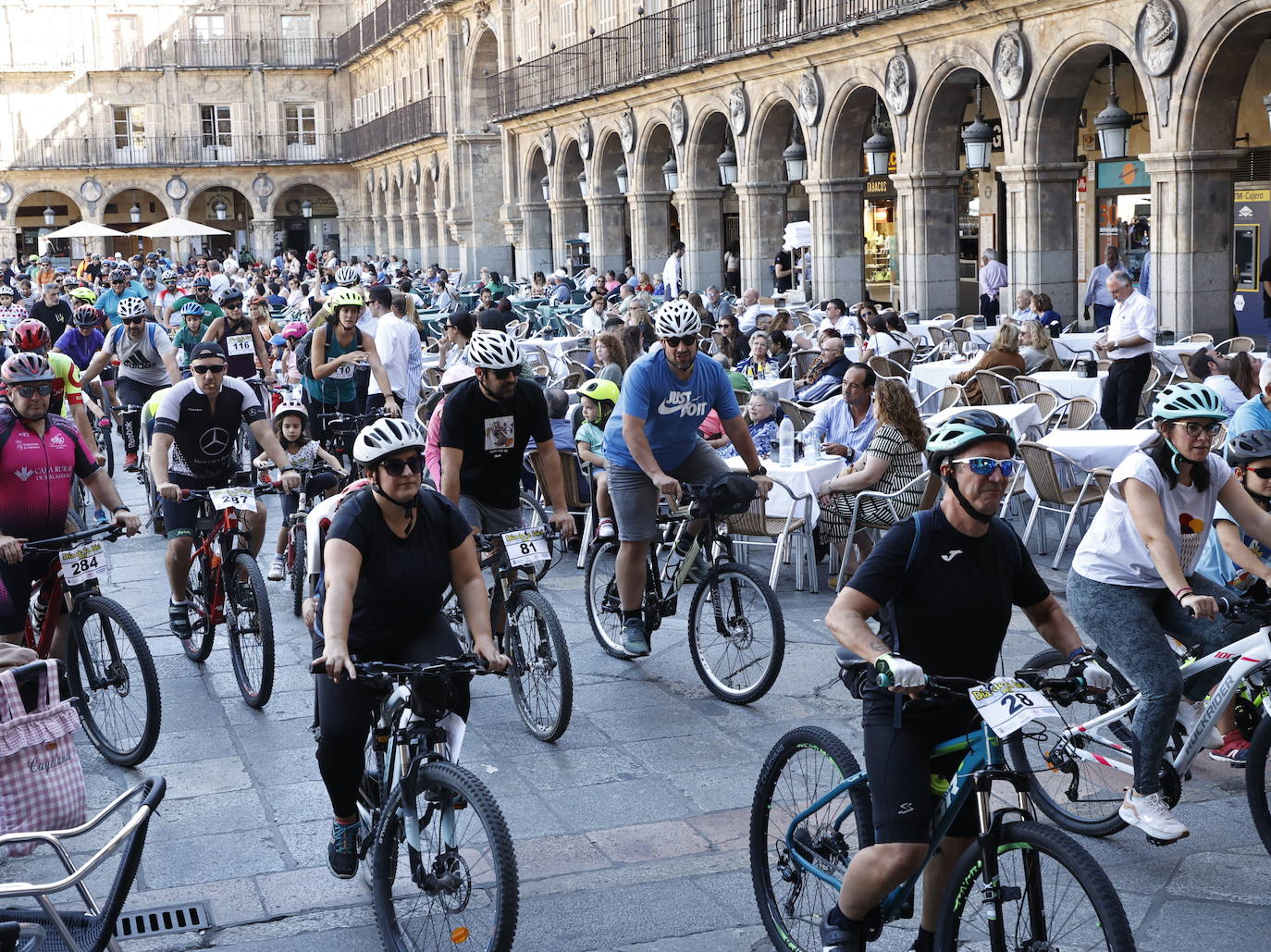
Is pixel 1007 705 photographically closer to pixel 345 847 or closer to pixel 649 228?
pixel 345 847

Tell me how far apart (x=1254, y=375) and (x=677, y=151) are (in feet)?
66.2

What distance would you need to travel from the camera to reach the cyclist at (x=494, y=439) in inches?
258

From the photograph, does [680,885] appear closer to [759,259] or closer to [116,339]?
[116,339]

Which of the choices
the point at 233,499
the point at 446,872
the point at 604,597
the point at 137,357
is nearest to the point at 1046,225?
the point at 137,357

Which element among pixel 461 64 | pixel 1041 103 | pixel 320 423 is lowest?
pixel 320 423

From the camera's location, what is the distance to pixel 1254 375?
869 centimetres

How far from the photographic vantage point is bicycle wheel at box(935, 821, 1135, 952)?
3.26 meters

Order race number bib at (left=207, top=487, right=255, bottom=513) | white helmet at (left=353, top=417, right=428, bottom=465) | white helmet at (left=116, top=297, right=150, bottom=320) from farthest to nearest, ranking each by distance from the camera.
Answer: white helmet at (left=116, top=297, right=150, bottom=320), race number bib at (left=207, top=487, right=255, bottom=513), white helmet at (left=353, top=417, right=428, bottom=465)

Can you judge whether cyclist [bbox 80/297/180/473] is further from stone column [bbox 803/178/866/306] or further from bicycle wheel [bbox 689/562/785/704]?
stone column [bbox 803/178/866/306]

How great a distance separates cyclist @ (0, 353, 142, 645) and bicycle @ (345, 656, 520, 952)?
2.41m

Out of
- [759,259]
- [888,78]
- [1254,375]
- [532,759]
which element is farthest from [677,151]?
[532,759]

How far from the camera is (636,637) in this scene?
24.1 feet

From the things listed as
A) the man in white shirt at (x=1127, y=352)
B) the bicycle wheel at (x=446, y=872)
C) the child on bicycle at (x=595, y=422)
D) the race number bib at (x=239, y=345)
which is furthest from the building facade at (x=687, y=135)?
the bicycle wheel at (x=446, y=872)

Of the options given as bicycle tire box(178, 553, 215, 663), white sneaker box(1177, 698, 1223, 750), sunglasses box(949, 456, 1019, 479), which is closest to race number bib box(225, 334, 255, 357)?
bicycle tire box(178, 553, 215, 663)
